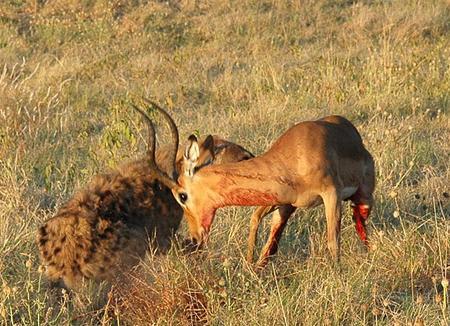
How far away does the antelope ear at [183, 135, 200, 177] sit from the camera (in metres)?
4.69

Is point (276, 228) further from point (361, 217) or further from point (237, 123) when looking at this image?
point (237, 123)

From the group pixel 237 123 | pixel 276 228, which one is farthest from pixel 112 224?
pixel 237 123

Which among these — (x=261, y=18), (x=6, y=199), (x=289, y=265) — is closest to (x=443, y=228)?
(x=289, y=265)

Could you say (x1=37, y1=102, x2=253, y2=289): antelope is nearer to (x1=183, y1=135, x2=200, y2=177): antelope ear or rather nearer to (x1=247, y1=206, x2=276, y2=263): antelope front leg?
(x1=183, y1=135, x2=200, y2=177): antelope ear

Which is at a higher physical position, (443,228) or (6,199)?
(443,228)

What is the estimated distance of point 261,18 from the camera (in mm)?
16547

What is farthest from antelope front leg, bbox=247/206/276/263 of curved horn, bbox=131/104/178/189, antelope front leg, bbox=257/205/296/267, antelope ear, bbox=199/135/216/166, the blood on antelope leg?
curved horn, bbox=131/104/178/189

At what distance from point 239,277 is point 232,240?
3.28ft

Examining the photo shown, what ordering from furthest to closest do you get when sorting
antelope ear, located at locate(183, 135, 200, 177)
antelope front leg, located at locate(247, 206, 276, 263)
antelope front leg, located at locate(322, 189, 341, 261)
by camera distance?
antelope front leg, located at locate(247, 206, 276, 263) → antelope front leg, located at locate(322, 189, 341, 261) → antelope ear, located at locate(183, 135, 200, 177)

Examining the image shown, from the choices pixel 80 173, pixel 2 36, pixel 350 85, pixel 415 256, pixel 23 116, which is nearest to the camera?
pixel 415 256

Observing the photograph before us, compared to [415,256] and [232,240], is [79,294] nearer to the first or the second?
[232,240]

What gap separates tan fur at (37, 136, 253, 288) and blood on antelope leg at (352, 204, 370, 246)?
818mm

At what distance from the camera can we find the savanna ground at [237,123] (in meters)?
4.52

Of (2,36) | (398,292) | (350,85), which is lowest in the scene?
(2,36)
